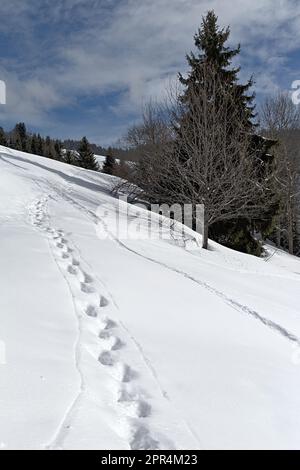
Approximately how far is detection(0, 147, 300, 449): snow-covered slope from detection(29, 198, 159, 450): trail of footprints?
1cm

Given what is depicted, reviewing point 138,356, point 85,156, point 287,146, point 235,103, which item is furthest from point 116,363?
point 85,156

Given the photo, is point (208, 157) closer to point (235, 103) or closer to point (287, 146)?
point (235, 103)

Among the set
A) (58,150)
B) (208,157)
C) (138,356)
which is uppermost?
(58,150)

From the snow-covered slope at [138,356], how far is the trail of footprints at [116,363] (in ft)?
0.04

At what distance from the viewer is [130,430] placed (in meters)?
2.29

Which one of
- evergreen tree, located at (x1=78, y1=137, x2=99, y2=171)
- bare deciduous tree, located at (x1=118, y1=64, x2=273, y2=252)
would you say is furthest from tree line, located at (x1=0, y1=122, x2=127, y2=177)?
bare deciduous tree, located at (x1=118, y1=64, x2=273, y2=252)

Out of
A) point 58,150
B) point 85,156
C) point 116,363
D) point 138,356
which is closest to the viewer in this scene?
point 116,363

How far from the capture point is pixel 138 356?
3.24m

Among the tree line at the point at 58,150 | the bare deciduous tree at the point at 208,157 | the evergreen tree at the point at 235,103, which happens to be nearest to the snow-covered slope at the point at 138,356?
the bare deciduous tree at the point at 208,157

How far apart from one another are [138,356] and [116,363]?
230mm

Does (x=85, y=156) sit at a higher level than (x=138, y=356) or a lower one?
higher

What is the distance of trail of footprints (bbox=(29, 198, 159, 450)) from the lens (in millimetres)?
2273

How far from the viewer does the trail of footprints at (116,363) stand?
227 centimetres

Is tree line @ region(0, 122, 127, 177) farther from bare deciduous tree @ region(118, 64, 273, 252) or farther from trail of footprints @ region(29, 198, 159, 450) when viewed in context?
trail of footprints @ region(29, 198, 159, 450)
